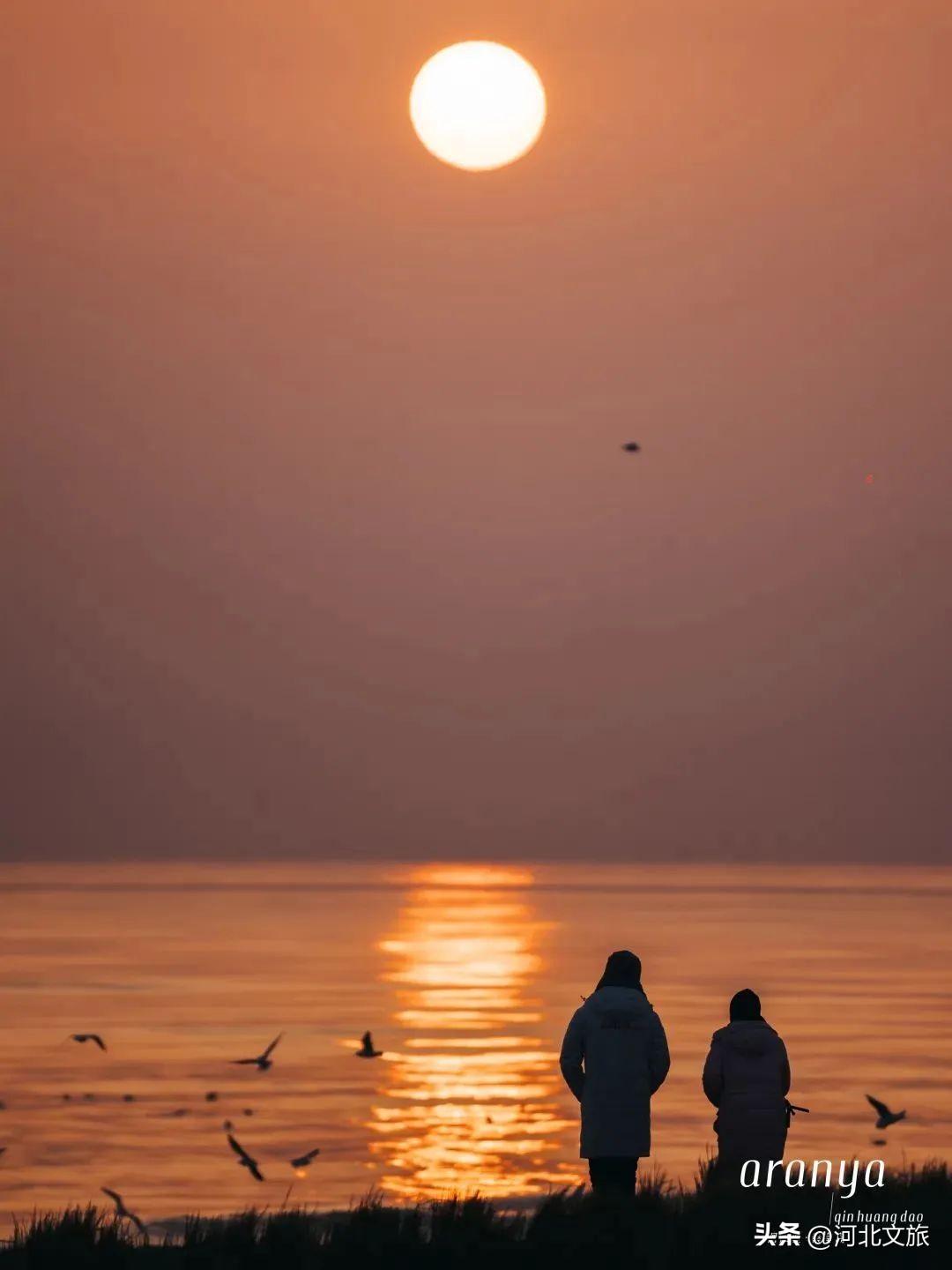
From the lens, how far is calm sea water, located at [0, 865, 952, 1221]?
2858 centimetres

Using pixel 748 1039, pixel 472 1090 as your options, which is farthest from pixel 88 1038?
pixel 748 1039

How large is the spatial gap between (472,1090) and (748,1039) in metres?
22.9

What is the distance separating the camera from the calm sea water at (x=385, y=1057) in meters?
28.6

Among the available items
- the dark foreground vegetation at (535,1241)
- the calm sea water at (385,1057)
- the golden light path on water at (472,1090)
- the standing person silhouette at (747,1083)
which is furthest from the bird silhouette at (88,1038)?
the standing person silhouette at (747,1083)

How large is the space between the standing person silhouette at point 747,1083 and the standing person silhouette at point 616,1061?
415 mm

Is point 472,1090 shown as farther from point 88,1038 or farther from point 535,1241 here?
point 535,1241

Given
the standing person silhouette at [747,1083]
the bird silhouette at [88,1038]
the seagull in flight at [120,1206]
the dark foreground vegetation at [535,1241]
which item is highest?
the bird silhouette at [88,1038]

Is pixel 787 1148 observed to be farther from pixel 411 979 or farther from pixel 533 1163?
pixel 411 979

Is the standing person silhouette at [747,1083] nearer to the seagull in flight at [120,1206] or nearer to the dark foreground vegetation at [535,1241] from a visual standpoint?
the dark foreground vegetation at [535,1241]

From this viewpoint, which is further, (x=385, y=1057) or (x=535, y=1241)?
(x=385, y=1057)

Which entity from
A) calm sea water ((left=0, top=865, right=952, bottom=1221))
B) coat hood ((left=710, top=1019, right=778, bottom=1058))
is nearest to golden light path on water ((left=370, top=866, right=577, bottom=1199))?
calm sea water ((left=0, top=865, right=952, bottom=1221))

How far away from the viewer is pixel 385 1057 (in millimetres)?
43938

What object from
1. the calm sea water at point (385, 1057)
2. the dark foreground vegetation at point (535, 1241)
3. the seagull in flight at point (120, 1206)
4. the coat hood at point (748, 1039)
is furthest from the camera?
the calm sea water at point (385, 1057)

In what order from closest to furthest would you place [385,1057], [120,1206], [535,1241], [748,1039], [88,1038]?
[535,1241]
[748,1039]
[120,1206]
[88,1038]
[385,1057]
